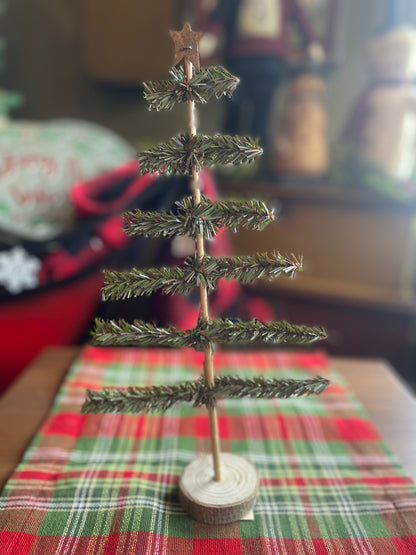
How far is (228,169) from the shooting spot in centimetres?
174

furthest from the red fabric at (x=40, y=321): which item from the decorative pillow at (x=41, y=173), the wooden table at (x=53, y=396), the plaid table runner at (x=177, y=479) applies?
the plaid table runner at (x=177, y=479)

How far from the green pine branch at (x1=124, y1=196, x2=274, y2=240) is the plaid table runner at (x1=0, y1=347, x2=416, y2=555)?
297 mm

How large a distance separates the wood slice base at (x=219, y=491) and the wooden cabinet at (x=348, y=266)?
3.40 ft

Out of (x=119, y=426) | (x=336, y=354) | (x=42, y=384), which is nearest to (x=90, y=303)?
(x=42, y=384)

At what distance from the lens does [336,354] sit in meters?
1.60

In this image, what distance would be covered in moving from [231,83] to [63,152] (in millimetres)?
1043

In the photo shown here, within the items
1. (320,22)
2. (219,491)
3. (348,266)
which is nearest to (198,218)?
(219,491)

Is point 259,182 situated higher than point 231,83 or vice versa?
point 259,182

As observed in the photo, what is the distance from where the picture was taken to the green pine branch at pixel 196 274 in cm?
43

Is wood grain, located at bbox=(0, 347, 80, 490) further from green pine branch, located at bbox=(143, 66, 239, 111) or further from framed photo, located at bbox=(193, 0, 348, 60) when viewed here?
framed photo, located at bbox=(193, 0, 348, 60)

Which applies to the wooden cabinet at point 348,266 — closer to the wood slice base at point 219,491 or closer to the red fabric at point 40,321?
the red fabric at point 40,321

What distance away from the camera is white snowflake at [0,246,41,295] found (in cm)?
111

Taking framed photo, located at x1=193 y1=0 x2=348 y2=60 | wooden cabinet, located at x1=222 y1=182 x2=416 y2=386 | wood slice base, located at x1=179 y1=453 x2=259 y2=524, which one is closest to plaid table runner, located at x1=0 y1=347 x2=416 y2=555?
wood slice base, located at x1=179 y1=453 x2=259 y2=524

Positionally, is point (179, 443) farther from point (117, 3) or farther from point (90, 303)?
point (117, 3)
